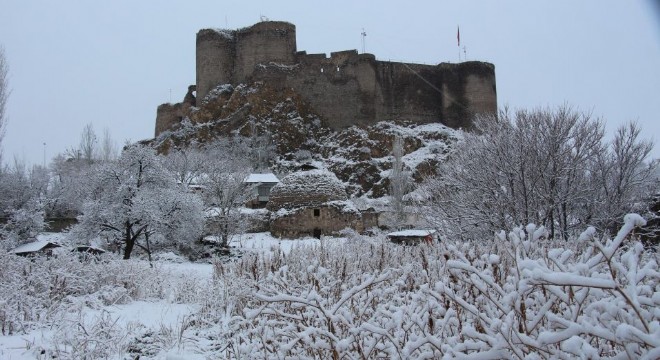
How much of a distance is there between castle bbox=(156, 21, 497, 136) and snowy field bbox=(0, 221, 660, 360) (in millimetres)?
46359

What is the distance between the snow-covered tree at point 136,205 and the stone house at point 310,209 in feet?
23.9

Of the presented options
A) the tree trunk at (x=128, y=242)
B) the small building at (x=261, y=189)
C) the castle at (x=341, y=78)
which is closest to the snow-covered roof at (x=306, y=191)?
the small building at (x=261, y=189)

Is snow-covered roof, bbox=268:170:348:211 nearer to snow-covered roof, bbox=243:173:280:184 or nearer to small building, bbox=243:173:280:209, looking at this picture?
small building, bbox=243:173:280:209

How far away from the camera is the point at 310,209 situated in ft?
95.5

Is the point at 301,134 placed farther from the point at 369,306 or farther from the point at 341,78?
the point at 369,306

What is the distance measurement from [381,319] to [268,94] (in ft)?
171

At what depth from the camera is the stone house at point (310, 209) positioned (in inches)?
1139

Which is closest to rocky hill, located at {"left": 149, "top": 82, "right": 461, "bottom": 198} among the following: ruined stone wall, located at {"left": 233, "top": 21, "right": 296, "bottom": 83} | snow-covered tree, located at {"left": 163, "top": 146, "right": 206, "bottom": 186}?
ruined stone wall, located at {"left": 233, "top": 21, "right": 296, "bottom": 83}

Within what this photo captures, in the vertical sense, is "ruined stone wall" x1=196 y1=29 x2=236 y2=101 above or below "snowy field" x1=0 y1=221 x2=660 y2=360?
above

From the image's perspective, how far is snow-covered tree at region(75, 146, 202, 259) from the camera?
2028 cm

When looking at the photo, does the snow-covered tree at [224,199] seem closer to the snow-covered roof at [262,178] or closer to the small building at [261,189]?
the snow-covered roof at [262,178]

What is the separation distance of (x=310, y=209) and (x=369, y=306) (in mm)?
24733

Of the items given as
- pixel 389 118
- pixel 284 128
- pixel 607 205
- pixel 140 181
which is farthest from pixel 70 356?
pixel 389 118

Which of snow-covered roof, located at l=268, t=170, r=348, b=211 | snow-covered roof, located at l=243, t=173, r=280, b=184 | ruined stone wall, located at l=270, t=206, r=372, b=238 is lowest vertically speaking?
ruined stone wall, located at l=270, t=206, r=372, b=238
